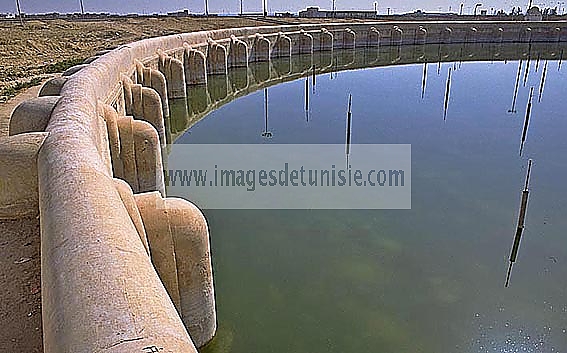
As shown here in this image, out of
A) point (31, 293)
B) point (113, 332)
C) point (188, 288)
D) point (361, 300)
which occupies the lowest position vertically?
point (361, 300)

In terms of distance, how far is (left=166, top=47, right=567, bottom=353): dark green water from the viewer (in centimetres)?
689

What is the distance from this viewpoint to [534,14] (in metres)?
53.4

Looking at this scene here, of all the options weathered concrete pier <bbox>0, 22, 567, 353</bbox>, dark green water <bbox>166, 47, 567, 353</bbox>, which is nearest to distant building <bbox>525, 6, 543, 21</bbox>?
dark green water <bbox>166, 47, 567, 353</bbox>

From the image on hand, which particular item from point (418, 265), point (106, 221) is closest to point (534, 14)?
point (418, 265)

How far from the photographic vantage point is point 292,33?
34156 millimetres

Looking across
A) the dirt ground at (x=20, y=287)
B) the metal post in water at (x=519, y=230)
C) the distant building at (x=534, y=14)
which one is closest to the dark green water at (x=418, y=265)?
the metal post in water at (x=519, y=230)

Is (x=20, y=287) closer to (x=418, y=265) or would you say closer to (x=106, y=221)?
(x=106, y=221)

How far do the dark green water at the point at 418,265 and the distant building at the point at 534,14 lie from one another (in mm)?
42379

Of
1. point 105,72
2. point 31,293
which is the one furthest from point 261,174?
point 31,293

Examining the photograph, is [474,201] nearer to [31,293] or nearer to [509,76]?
[31,293]

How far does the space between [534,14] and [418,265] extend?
53969mm

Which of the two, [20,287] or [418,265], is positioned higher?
[20,287]

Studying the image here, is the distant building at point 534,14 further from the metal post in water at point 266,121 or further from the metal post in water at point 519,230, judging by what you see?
the metal post in water at point 519,230

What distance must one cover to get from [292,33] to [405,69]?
26.9 feet
